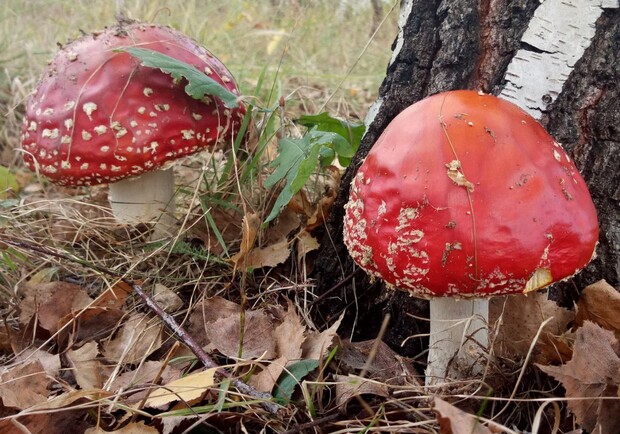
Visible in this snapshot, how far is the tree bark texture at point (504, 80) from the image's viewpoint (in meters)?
1.92

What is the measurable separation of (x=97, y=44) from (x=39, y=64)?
2.97 meters

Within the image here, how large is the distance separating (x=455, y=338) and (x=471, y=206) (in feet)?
2.04

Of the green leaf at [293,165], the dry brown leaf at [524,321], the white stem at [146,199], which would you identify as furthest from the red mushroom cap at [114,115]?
the dry brown leaf at [524,321]

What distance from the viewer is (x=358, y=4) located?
21.2 feet

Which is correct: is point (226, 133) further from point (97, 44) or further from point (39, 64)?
point (39, 64)

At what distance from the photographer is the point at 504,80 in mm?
2000

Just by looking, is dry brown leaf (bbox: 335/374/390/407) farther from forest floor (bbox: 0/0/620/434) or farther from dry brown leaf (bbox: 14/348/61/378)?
dry brown leaf (bbox: 14/348/61/378)

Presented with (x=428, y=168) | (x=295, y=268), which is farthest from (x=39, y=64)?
(x=428, y=168)

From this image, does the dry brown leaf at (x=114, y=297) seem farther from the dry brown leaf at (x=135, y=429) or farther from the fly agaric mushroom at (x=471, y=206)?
the fly agaric mushroom at (x=471, y=206)

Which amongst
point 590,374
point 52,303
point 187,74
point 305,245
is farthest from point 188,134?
point 590,374

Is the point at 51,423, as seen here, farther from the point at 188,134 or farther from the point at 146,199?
the point at 146,199

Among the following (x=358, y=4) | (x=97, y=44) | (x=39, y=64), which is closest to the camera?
(x=97, y=44)

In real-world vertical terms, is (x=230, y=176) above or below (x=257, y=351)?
above

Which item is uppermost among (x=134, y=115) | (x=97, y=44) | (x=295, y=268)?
(x=97, y=44)
